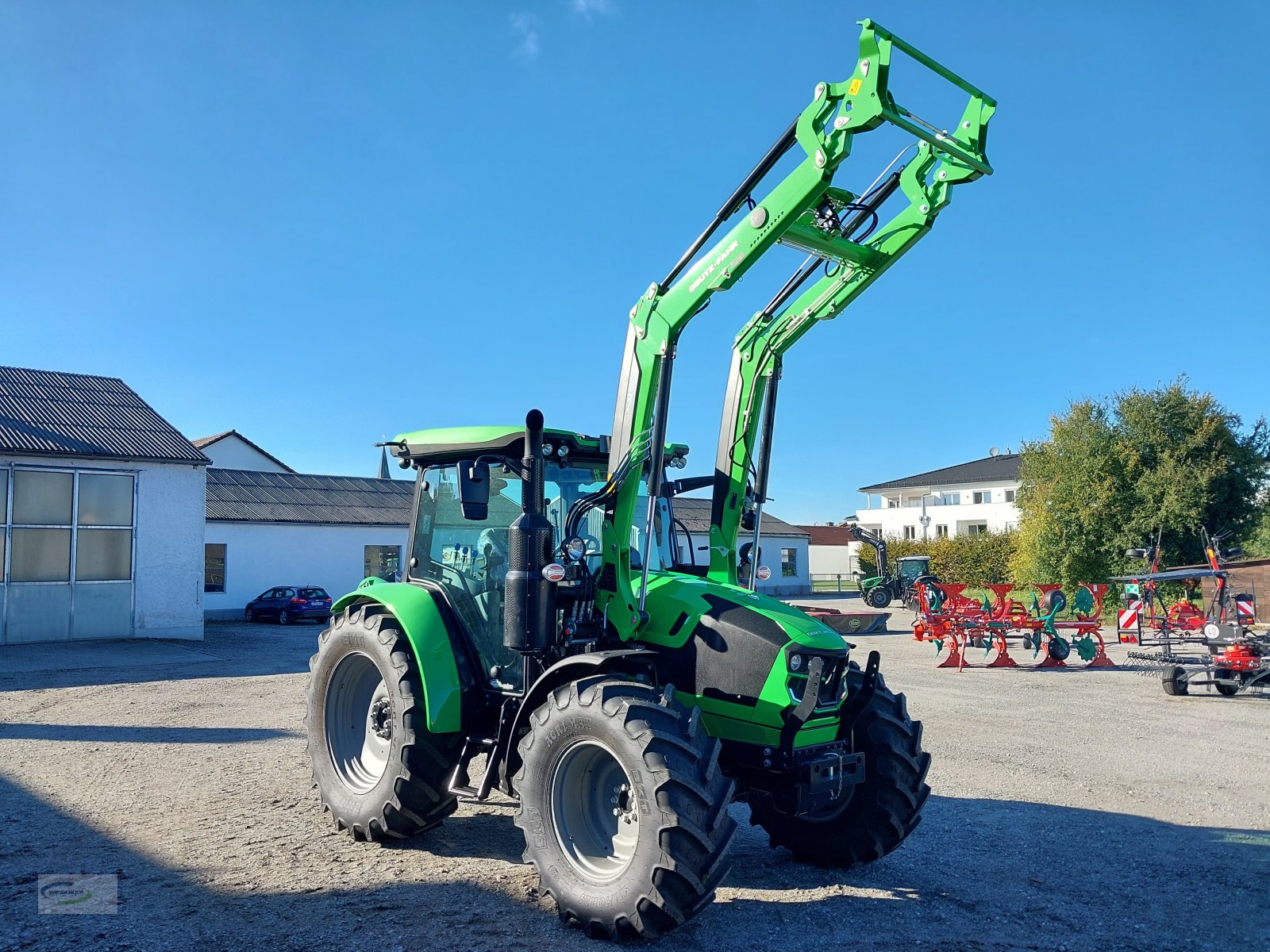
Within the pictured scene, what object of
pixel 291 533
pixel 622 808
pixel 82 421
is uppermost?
pixel 82 421

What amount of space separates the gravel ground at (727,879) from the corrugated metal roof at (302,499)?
2189cm

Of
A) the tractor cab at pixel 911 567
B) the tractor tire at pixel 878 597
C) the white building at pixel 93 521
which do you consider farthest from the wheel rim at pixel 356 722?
the tractor cab at pixel 911 567

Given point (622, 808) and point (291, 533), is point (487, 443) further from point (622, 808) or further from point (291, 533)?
point (291, 533)

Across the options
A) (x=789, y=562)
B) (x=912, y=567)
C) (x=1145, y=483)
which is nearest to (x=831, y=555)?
(x=789, y=562)

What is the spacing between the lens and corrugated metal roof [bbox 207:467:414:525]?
104ft

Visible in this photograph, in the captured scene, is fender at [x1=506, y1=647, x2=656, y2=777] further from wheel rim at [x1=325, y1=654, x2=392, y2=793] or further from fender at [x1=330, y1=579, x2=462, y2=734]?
wheel rim at [x1=325, y1=654, x2=392, y2=793]

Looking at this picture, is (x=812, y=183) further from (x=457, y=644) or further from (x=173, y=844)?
(x=173, y=844)

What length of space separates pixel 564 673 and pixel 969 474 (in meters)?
69.6

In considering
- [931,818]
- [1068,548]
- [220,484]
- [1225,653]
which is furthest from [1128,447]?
[220,484]

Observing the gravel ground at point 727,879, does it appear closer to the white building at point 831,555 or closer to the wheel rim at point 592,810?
the wheel rim at point 592,810

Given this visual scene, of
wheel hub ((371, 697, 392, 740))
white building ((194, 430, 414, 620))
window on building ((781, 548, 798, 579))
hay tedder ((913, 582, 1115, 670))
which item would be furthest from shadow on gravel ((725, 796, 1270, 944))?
window on building ((781, 548, 798, 579))

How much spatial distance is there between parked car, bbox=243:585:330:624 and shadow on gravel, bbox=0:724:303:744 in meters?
18.2

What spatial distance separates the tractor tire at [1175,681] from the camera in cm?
1384

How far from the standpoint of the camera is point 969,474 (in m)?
70.1
